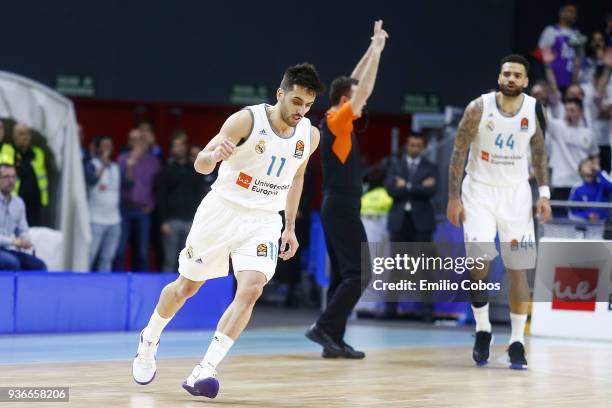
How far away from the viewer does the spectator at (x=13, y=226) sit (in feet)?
39.6

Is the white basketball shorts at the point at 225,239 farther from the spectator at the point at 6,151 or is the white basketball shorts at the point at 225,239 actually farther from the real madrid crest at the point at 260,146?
Answer: the spectator at the point at 6,151

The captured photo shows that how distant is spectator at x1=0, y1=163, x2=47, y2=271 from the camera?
12.1 m

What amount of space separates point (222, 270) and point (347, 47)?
12.9 m

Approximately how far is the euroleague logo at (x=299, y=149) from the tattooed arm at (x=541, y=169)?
2.69 m

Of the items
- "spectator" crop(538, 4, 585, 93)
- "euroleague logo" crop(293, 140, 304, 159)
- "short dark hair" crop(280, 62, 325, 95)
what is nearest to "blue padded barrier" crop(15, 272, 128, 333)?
"euroleague logo" crop(293, 140, 304, 159)

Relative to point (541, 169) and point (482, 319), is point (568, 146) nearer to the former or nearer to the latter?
point (541, 169)

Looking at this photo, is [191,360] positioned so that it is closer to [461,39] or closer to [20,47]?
[20,47]

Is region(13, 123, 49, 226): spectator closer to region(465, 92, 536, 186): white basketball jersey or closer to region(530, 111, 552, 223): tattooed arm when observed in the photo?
region(465, 92, 536, 186): white basketball jersey

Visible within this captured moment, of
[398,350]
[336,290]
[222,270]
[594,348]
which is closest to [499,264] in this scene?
[594,348]

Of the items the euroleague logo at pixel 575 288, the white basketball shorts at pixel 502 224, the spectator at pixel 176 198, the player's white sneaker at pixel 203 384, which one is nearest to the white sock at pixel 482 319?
the white basketball shorts at pixel 502 224

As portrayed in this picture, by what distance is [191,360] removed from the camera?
9.20 metres

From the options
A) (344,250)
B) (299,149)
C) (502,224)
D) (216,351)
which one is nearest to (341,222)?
(344,250)

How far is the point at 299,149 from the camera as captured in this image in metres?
7.23

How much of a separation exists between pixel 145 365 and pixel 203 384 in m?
0.73
